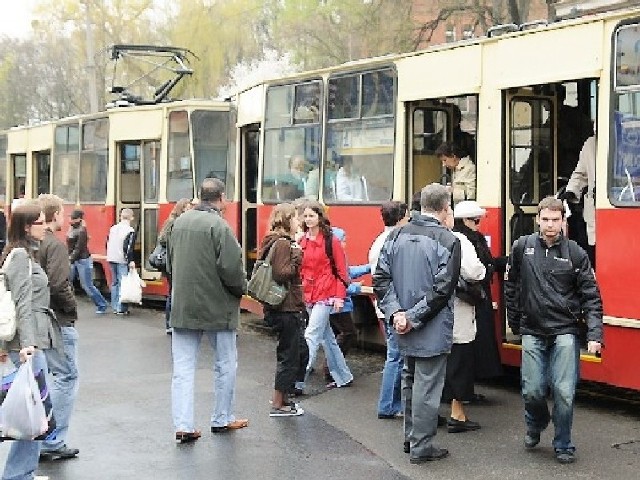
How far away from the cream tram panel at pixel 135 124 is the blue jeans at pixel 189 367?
9.24 m

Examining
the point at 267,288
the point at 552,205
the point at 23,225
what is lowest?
the point at 267,288

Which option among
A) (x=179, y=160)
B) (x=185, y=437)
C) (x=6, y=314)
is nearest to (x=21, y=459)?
(x=6, y=314)

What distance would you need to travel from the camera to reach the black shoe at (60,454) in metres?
7.59

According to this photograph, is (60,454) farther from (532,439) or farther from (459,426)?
(532,439)

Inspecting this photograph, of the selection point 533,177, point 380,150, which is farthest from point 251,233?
point 533,177

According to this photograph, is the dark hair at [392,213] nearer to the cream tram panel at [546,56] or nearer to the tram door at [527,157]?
the tram door at [527,157]

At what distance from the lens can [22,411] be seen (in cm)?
627

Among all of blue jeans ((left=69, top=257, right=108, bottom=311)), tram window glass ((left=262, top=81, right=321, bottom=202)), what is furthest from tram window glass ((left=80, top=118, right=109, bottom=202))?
tram window glass ((left=262, top=81, right=321, bottom=202))

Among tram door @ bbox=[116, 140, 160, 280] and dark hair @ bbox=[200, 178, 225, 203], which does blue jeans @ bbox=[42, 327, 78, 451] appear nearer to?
dark hair @ bbox=[200, 178, 225, 203]

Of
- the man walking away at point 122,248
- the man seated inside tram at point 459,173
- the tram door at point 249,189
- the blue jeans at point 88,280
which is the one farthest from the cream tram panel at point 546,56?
the blue jeans at point 88,280

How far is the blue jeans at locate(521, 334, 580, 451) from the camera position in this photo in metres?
7.35

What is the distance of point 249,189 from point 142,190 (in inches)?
130

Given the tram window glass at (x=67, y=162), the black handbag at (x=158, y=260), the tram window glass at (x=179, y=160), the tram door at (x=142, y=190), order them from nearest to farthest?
1. the black handbag at (x=158, y=260)
2. the tram window glass at (x=179, y=160)
3. the tram door at (x=142, y=190)
4. the tram window glass at (x=67, y=162)

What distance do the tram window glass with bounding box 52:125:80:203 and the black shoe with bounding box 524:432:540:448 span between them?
13643mm
